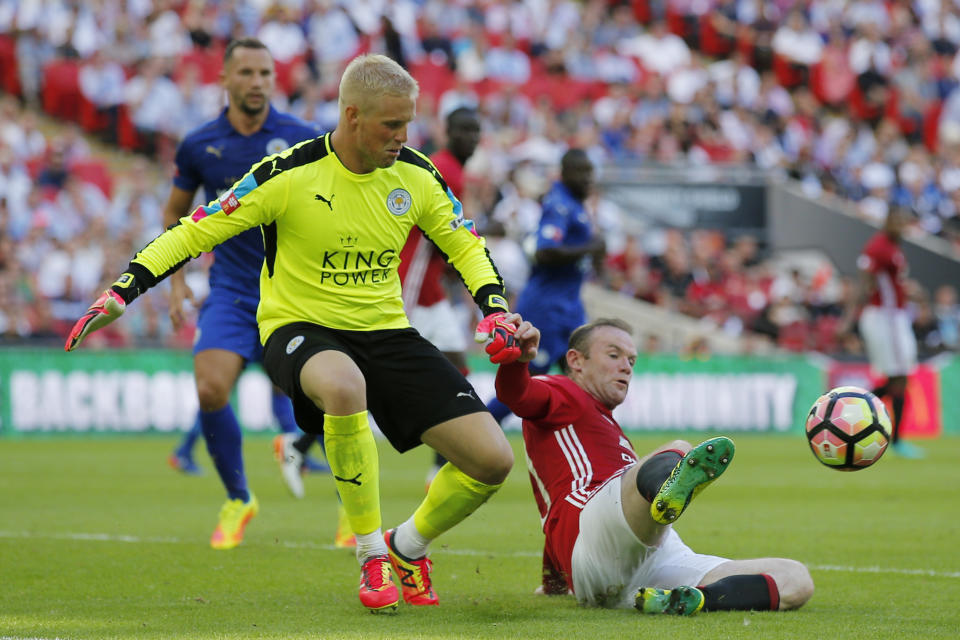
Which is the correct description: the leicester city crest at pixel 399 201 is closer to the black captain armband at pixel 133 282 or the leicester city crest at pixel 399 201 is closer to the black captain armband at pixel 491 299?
the black captain armband at pixel 491 299

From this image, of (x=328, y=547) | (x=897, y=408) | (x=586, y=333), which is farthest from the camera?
(x=897, y=408)

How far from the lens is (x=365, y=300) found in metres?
5.66

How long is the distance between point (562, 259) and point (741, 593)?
17.6 ft

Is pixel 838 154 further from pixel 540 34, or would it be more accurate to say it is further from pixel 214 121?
pixel 214 121

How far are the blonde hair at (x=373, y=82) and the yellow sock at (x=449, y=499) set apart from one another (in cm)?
145

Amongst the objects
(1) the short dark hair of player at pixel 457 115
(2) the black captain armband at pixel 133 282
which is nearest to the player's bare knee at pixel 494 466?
(2) the black captain armband at pixel 133 282

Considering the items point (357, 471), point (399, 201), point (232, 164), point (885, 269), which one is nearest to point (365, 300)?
point (399, 201)

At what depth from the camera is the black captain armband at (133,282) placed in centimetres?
Result: 520

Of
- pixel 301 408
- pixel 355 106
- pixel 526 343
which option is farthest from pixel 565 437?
pixel 355 106

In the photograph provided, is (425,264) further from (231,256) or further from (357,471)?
(357,471)

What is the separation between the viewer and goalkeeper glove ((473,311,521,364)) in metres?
5.18

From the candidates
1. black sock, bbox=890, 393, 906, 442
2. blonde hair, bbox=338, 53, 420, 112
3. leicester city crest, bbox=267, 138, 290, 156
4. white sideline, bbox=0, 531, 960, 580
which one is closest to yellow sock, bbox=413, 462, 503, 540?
blonde hair, bbox=338, 53, 420, 112

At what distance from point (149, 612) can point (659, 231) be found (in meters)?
17.1

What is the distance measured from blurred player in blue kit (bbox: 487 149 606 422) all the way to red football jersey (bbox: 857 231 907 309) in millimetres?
5197
